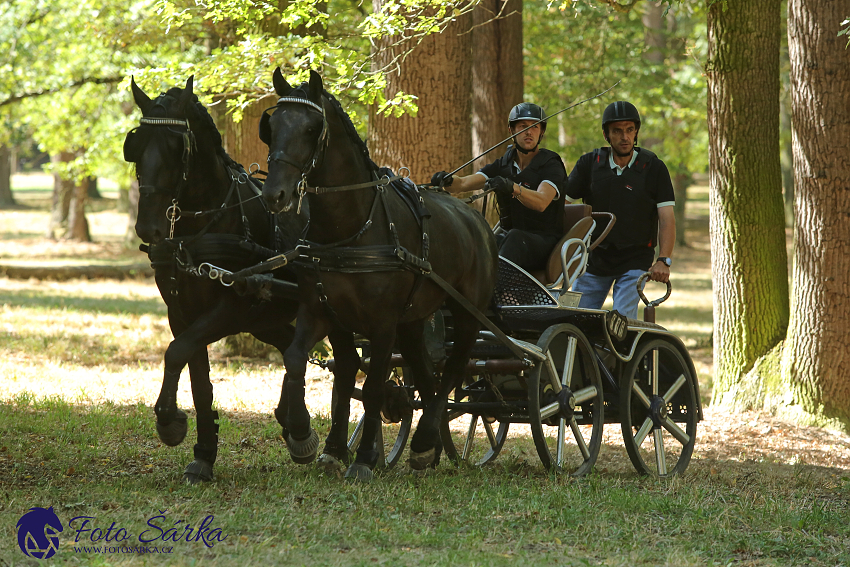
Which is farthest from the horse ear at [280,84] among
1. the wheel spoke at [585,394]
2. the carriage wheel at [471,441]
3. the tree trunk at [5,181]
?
the tree trunk at [5,181]

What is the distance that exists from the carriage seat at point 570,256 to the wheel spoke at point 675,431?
1.21 meters

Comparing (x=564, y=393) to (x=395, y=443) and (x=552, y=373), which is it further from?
(x=395, y=443)

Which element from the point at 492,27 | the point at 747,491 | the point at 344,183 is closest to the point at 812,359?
the point at 747,491

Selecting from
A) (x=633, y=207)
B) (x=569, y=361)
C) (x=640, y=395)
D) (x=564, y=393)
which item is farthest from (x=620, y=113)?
(x=564, y=393)

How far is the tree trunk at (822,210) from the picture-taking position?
8398 millimetres

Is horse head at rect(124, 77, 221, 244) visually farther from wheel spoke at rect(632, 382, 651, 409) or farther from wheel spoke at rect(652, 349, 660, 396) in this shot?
wheel spoke at rect(652, 349, 660, 396)

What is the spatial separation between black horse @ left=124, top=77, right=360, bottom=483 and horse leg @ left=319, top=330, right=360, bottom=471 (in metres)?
0.01

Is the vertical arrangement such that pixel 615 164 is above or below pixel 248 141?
below

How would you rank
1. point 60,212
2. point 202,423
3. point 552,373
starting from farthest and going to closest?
point 60,212
point 552,373
point 202,423

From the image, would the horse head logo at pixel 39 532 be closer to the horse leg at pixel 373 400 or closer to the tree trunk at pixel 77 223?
the horse leg at pixel 373 400

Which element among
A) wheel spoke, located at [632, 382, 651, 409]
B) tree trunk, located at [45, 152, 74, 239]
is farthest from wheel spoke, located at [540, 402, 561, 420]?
tree trunk, located at [45, 152, 74, 239]

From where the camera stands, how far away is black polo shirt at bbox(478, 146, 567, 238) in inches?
268

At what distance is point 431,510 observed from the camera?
209 inches

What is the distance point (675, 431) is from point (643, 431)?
0.40 m
